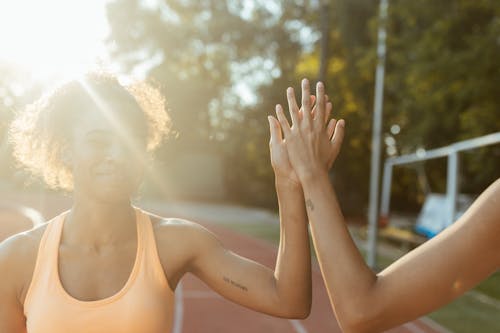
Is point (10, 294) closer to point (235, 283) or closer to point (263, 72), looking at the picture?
point (235, 283)

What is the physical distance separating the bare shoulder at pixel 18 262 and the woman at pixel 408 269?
3.48 ft

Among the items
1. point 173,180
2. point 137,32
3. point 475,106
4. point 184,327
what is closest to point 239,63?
point 137,32

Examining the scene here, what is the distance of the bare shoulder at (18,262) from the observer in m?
2.04

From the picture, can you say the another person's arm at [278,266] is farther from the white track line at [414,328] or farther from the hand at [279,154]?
the white track line at [414,328]

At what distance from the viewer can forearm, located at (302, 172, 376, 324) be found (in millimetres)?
1318

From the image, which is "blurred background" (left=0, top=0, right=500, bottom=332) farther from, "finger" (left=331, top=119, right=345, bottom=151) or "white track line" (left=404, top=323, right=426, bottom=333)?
"white track line" (left=404, top=323, right=426, bottom=333)

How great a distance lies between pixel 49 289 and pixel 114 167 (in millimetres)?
413

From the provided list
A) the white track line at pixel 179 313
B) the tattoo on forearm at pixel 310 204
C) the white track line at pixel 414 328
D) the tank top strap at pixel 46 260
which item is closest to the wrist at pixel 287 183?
the tattoo on forearm at pixel 310 204

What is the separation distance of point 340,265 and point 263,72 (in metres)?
30.9

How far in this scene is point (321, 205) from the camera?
1402 millimetres

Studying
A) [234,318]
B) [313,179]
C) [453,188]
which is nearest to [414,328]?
[234,318]

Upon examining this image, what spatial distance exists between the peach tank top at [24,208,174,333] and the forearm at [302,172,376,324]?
0.81 m

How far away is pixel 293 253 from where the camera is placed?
187 cm

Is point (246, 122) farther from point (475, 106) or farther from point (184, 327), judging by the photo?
point (184, 327)
